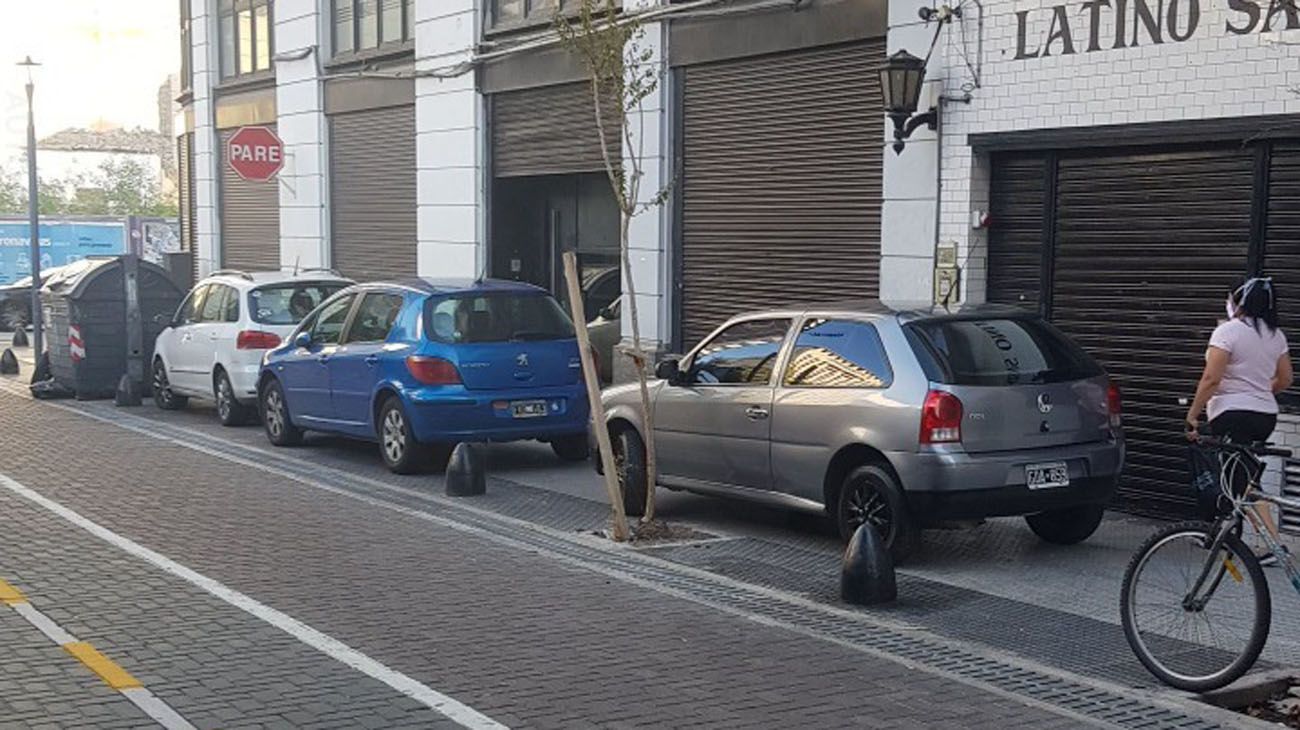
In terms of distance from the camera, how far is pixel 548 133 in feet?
62.7

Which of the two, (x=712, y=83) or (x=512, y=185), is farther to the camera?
(x=512, y=185)

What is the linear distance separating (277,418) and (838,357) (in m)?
7.46

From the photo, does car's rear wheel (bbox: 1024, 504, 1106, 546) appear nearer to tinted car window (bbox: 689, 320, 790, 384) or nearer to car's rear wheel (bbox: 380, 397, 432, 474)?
tinted car window (bbox: 689, 320, 790, 384)

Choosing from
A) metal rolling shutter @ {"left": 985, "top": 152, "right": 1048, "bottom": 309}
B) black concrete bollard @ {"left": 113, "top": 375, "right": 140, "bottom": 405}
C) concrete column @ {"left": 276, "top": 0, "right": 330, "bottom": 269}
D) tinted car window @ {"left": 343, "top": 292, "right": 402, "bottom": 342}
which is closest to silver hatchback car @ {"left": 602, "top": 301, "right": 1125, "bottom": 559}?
metal rolling shutter @ {"left": 985, "top": 152, "right": 1048, "bottom": 309}

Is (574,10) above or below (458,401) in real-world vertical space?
above

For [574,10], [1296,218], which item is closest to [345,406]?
[574,10]

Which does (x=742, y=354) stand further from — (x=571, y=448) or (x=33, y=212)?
(x=33, y=212)

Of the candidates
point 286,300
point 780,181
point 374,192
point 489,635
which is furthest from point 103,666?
point 374,192

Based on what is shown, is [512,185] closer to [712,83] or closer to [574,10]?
[574,10]

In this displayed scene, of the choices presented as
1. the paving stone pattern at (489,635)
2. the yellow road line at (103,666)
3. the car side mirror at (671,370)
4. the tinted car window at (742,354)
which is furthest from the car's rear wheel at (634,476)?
the yellow road line at (103,666)

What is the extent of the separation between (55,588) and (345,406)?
5.54 m

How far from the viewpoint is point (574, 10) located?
1806 centimetres

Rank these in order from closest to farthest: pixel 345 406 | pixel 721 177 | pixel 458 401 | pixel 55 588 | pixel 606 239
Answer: pixel 55 588, pixel 458 401, pixel 345 406, pixel 721 177, pixel 606 239

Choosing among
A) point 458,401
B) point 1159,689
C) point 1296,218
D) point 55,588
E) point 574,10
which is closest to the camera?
point 1159,689
